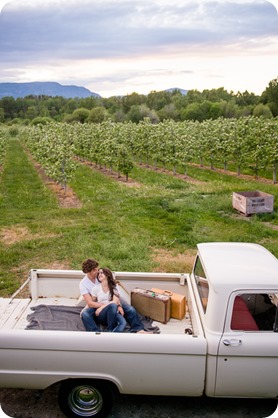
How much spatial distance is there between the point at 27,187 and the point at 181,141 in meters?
9.27

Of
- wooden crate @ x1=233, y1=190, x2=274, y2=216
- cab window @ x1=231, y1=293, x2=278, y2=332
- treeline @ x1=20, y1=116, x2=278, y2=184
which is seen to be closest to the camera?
cab window @ x1=231, y1=293, x2=278, y2=332

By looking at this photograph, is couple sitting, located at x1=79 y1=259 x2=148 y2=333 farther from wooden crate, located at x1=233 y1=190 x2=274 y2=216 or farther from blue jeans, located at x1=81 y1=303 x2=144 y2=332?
wooden crate, located at x1=233 y1=190 x2=274 y2=216

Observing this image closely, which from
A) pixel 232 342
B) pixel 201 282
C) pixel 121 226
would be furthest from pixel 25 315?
pixel 121 226

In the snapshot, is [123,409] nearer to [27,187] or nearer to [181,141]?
[27,187]

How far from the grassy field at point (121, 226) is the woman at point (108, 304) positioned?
288cm

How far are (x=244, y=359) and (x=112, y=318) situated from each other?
148 centimetres

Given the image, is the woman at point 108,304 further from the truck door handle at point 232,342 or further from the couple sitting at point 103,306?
the truck door handle at point 232,342

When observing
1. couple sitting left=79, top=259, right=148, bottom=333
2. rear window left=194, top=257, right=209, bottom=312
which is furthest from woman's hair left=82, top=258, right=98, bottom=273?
rear window left=194, top=257, right=209, bottom=312

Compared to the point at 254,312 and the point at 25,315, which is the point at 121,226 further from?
the point at 254,312

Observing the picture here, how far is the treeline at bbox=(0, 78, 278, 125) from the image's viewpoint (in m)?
63.8

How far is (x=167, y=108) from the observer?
2876 inches

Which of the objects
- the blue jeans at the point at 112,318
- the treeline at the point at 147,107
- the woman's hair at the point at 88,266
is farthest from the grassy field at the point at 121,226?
the treeline at the point at 147,107

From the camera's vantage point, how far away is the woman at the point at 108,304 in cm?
447

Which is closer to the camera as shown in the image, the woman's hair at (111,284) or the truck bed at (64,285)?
the woman's hair at (111,284)
